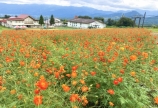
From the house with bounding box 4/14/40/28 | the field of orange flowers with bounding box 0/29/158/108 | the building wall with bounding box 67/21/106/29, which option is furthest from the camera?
the building wall with bounding box 67/21/106/29

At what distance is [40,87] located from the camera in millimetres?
1610

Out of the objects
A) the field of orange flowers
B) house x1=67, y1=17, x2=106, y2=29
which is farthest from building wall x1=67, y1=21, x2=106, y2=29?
the field of orange flowers

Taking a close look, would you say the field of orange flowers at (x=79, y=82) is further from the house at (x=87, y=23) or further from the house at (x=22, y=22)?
the house at (x=87, y=23)

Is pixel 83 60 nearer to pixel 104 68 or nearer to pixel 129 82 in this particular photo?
pixel 104 68

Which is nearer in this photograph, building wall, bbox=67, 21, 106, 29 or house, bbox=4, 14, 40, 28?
house, bbox=4, 14, 40, 28

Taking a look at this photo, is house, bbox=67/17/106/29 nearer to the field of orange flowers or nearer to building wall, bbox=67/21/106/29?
building wall, bbox=67/21/106/29

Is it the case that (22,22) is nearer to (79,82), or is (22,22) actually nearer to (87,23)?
(87,23)

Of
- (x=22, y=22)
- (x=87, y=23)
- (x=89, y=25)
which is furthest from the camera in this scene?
(x=87, y=23)

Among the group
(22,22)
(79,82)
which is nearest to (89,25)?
(22,22)

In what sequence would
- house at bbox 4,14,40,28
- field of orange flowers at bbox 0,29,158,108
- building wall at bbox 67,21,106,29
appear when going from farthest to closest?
building wall at bbox 67,21,106,29 < house at bbox 4,14,40,28 < field of orange flowers at bbox 0,29,158,108

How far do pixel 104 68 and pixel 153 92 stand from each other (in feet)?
4.59

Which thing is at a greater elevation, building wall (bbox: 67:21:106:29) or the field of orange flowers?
the field of orange flowers

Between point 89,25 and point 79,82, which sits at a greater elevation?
point 79,82

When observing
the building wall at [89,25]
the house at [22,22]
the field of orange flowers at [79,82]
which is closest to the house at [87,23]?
the building wall at [89,25]
